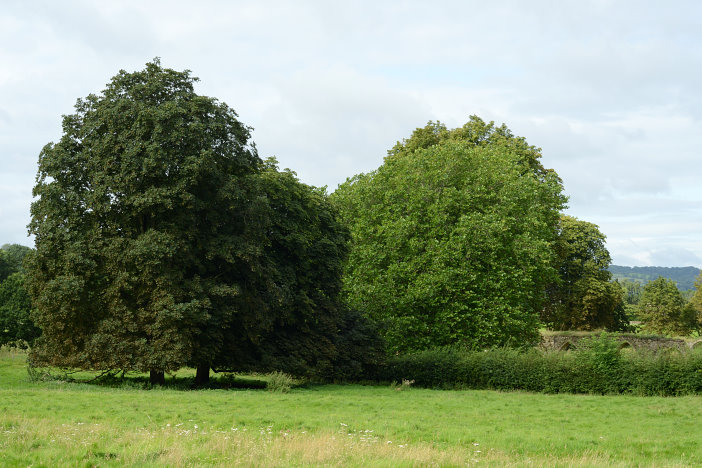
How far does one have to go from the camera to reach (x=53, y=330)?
25656 millimetres

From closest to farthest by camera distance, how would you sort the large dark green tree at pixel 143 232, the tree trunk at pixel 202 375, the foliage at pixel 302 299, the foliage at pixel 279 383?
the large dark green tree at pixel 143 232
the foliage at pixel 279 383
the foliage at pixel 302 299
the tree trunk at pixel 202 375

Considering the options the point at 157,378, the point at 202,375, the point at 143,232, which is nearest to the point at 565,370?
the point at 202,375

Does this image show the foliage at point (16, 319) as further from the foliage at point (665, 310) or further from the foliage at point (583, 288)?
the foliage at point (665, 310)

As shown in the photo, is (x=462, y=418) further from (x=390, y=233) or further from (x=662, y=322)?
(x=662, y=322)

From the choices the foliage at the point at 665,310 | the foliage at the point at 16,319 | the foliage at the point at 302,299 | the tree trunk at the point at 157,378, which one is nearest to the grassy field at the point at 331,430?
the tree trunk at the point at 157,378

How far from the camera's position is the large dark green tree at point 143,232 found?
2416 cm

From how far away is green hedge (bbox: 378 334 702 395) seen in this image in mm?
29641

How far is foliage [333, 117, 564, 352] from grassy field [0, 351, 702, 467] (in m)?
8.81

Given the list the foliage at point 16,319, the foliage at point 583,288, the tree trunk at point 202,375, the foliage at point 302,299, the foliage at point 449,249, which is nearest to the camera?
the foliage at point 302,299

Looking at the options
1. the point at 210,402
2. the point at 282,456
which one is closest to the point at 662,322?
the point at 210,402

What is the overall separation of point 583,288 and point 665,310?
78.3 feet

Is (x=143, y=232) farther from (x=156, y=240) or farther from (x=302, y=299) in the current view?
(x=302, y=299)

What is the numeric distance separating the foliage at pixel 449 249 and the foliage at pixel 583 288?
58.9ft

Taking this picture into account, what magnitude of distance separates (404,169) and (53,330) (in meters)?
22.5
